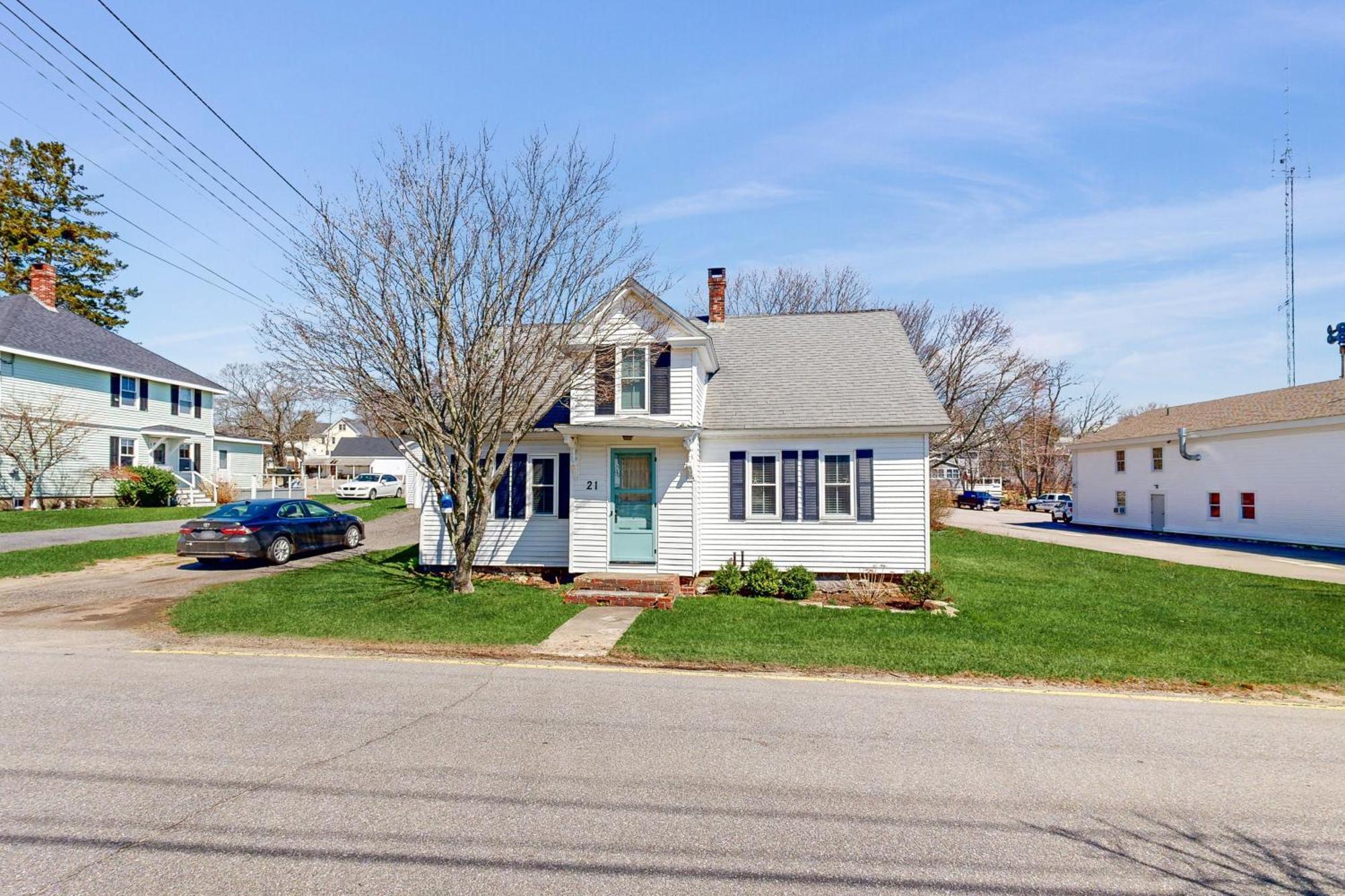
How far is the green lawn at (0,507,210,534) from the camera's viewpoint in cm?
2195

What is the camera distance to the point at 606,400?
14680 millimetres

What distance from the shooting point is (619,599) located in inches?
501

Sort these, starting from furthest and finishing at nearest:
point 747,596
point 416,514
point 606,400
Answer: point 416,514 → point 606,400 → point 747,596

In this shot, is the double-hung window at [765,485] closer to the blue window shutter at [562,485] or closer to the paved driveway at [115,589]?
the blue window shutter at [562,485]

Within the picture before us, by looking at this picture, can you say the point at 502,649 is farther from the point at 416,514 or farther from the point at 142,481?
the point at 142,481

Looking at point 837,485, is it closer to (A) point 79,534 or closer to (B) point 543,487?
(B) point 543,487

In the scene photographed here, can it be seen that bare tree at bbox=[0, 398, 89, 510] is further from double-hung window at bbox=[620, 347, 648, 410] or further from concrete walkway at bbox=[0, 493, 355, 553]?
double-hung window at bbox=[620, 347, 648, 410]

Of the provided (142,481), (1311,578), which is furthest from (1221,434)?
(142,481)

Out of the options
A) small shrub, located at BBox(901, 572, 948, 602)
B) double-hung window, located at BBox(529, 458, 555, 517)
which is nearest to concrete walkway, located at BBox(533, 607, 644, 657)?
double-hung window, located at BBox(529, 458, 555, 517)

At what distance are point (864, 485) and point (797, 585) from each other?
2.53 meters

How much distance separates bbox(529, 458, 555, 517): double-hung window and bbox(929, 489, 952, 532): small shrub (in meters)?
16.8

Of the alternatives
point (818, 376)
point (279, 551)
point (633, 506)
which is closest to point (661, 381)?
point (633, 506)

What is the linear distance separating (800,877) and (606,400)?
38.0 ft

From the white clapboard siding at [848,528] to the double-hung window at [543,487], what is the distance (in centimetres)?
319
